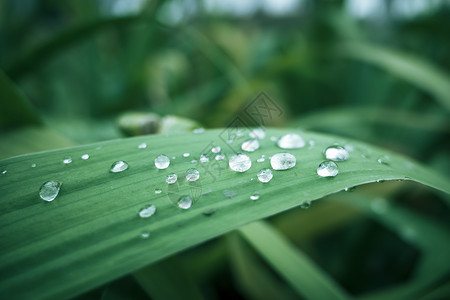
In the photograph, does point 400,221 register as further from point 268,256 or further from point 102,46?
point 102,46

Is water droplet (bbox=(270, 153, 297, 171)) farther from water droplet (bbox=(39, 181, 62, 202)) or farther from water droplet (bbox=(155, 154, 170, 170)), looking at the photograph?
water droplet (bbox=(39, 181, 62, 202))

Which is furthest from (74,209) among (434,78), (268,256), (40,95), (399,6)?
(399,6)

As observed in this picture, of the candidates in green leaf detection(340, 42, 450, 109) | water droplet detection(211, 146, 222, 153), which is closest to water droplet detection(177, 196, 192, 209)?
water droplet detection(211, 146, 222, 153)

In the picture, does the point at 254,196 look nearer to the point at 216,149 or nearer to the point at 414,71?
the point at 216,149

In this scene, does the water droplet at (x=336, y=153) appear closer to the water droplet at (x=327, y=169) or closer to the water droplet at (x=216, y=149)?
the water droplet at (x=327, y=169)

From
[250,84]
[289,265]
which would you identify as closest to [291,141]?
[289,265]
